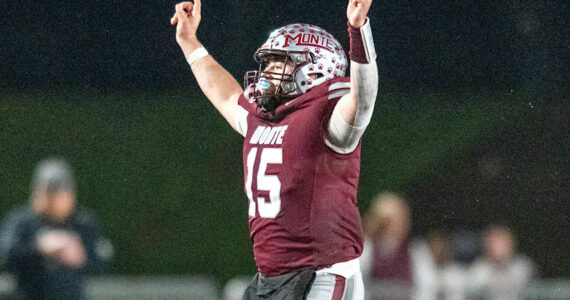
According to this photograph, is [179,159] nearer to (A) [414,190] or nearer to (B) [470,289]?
(A) [414,190]

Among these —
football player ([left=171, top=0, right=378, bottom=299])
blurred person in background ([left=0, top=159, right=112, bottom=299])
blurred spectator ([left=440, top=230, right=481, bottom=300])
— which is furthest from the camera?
blurred spectator ([left=440, top=230, right=481, bottom=300])

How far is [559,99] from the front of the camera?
6.26 m

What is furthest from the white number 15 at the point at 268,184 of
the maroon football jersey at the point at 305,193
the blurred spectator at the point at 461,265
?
the blurred spectator at the point at 461,265

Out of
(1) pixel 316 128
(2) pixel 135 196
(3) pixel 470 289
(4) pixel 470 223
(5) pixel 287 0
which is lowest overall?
(3) pixel 470 289

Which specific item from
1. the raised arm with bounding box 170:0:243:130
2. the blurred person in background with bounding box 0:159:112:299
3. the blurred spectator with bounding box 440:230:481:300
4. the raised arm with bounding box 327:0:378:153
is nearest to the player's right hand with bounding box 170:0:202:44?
the raised arm with bounding box 170:0:243:130

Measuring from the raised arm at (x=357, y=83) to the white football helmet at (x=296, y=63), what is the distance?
24cm

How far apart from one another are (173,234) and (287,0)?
2.19 metres

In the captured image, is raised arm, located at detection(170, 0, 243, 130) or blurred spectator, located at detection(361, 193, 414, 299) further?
blurred spectator, located at detection(361, 193, 414, 299)

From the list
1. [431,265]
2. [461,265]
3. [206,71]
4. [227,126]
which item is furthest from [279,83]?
[461,265]

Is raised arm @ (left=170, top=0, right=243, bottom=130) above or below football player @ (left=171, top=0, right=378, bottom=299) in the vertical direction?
above

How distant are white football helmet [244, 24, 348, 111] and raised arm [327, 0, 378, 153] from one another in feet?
0.79

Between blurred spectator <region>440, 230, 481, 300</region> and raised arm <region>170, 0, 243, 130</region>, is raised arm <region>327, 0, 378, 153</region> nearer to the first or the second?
raised arm <region>170, 0, 243, 130</region>

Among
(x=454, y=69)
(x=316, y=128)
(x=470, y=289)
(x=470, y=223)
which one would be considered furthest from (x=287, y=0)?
(x=316, y=128)

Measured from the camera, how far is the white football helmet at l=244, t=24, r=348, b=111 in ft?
9.07
